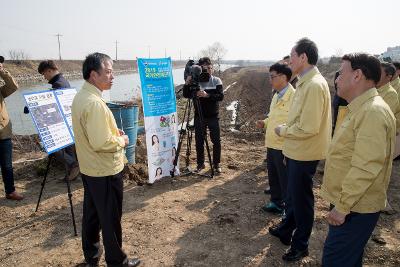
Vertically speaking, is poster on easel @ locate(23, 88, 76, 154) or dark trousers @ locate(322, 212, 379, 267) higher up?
poster on easel @ locate(23, 88, 76, 154)

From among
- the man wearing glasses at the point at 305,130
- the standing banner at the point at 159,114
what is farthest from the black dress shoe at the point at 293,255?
the standing banner at the point at 159,114

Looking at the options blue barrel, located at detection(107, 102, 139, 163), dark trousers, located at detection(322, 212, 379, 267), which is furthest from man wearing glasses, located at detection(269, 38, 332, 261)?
blue barrel, located at detection(107, 102, 139, 163)

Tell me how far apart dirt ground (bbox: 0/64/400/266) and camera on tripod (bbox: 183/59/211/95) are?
5.47 ft

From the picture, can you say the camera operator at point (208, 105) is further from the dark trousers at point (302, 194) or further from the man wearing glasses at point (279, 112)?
the dark trousers at point (302, 194)

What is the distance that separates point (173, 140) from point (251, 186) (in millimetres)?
1581

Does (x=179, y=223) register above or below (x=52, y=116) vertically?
below

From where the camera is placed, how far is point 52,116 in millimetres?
4168

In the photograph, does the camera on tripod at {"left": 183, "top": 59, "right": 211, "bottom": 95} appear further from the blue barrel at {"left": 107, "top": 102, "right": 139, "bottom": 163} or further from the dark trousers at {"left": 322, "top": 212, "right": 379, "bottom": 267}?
the dark trousers at {"left": 322, "top": 212, "right": 379, "bottom": 267}

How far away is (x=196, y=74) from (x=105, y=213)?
10.1 ft

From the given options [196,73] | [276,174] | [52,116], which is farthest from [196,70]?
[52,116]

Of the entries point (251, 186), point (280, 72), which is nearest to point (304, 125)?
point (280, 72)

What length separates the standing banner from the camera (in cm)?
513

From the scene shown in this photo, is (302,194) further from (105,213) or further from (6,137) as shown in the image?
(6,137)

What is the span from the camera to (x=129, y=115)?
5758 millimetres
